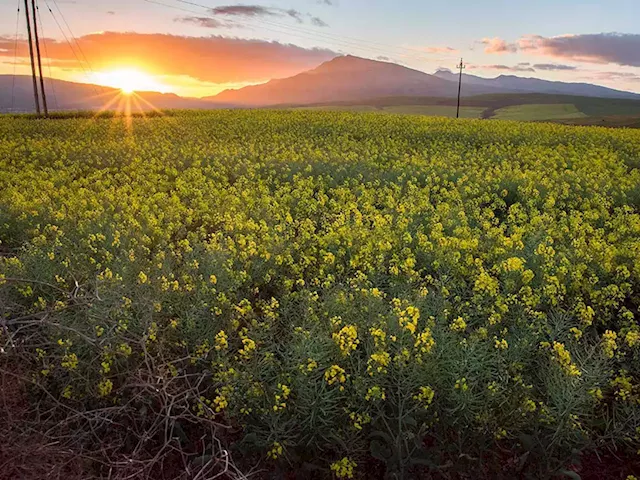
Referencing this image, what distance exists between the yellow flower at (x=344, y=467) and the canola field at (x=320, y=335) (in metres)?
0.02

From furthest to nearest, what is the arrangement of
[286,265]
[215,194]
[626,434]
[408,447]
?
[215,194], [286,265], [626,434], [408,447]

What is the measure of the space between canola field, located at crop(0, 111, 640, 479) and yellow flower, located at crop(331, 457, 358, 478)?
2 centimetres

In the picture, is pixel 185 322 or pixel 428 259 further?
pixel 428 259

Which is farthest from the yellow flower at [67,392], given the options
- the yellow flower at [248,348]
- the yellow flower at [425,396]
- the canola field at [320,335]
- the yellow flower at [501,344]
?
the yellow flower at [501,344]

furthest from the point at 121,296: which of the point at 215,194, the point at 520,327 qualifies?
the point at 215,194

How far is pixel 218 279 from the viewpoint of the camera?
6.61 m

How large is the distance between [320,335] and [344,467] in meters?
1.18

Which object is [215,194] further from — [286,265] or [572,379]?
[572,379]

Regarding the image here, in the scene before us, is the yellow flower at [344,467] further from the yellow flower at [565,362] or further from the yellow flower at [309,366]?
the yellow flower at [565,362]

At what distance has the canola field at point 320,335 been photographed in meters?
4.52

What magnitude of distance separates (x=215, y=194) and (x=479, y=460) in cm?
847

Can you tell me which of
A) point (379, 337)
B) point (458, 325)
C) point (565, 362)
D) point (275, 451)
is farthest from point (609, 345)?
point (275, 451)

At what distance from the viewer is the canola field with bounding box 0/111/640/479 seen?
452 cm

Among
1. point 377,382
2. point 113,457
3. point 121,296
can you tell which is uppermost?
point 121,296
